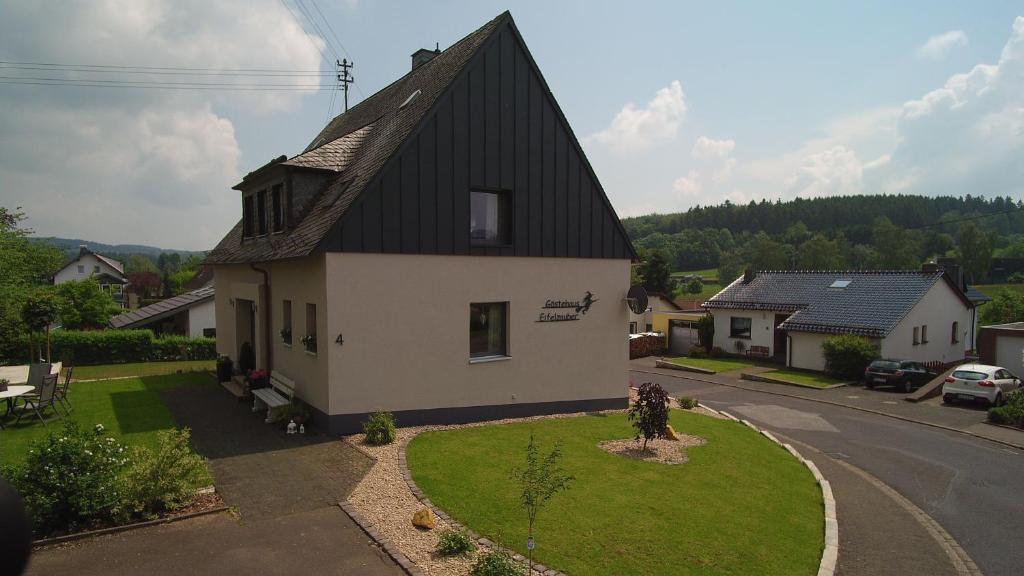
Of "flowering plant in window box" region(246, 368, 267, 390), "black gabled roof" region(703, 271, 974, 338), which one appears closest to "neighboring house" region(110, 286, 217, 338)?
"flowering plant in window box" region(246, 368, 267, 390)

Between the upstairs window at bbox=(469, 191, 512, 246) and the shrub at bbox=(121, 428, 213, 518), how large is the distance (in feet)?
26.1

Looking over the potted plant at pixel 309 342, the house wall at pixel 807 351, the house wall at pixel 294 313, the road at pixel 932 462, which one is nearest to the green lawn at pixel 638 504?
the road at pixel 932 462

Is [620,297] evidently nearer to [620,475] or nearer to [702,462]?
[702,462]

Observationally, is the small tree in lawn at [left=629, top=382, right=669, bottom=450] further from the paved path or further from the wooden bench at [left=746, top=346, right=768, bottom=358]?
the wooden bench at [left=746, top=346, right=768, bottom=358]

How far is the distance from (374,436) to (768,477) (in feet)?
26.2

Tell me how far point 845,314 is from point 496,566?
31.9 meters

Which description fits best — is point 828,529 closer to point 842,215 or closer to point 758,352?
point 758,352

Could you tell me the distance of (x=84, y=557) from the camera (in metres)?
7.19

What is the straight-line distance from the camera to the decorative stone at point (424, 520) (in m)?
8.22

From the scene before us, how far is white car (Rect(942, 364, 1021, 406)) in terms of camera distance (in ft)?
76.4

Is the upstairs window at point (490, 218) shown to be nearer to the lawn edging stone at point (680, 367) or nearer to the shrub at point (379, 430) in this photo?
the shrub at point (379, 430)

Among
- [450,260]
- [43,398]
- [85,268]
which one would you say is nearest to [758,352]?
[450,260]

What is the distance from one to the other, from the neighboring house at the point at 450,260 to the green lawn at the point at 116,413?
10.5 ft

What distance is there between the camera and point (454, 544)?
747 cm
